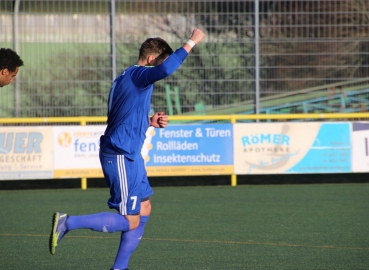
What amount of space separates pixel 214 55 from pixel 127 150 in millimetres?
9301

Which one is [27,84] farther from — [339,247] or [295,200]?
[339,247]

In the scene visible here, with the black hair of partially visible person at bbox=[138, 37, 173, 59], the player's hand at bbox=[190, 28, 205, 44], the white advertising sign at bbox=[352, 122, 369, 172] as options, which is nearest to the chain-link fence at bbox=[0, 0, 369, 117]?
the white advertising sign at bbox=[352, 122, 369, 172]

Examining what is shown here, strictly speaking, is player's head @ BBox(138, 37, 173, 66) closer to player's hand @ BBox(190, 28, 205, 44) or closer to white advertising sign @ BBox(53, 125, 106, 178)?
player's hand @ BBox(190, 28, 205, 44)

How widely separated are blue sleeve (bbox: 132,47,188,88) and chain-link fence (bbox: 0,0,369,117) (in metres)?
8.99

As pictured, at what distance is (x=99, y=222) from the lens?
6.03m

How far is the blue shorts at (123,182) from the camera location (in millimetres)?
6121

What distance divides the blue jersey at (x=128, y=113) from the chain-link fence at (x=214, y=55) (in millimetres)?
8828

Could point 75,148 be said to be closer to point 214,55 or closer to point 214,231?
point 214,55

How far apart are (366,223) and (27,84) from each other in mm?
7383

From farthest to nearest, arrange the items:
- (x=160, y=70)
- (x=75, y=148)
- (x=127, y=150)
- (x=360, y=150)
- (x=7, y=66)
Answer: (x=360, y=150)
(x=75, y=148)
(x=127, y=150)
(x=7, y=66)
(x=160, y=70)

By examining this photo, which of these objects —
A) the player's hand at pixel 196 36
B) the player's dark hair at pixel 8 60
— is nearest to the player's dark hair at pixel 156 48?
the player's hand at pixel 196 36

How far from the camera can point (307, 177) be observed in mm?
16047

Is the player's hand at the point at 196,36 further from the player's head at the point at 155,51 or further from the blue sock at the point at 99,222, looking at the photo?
the blue sock at the point at 99,222

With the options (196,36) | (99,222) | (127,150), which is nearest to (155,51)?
(196,36)
